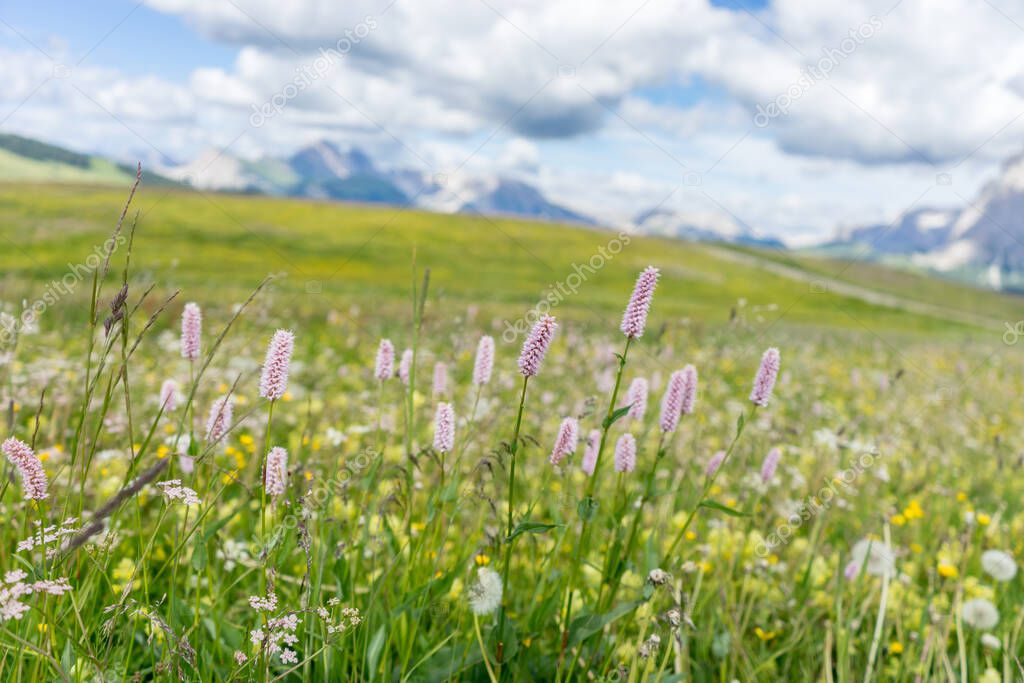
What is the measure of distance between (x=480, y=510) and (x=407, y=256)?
64988 millimetres

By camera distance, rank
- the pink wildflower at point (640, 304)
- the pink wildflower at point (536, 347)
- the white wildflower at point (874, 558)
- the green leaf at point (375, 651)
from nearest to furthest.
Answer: the pink wildflower at point (536, 347), the pink wildflower at point (640, 304), the green leaf at point (375, 651), the white wildflower at point (874, 558)

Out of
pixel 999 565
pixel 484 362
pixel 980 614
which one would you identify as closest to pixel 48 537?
pixel 484 362

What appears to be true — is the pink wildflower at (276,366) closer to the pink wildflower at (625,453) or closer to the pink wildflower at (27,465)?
the pink wildflower at (27,465)

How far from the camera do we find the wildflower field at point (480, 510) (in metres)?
2.07

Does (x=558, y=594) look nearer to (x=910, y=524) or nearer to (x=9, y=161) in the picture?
(x=910, y=524)

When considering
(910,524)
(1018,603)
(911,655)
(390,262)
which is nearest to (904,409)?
(910,524)

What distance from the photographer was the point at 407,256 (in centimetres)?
6719

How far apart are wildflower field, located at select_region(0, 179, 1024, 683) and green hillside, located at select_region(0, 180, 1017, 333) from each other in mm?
15837

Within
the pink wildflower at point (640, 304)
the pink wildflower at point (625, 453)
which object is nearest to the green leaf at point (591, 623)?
the pink wildflower at point (625, 453)

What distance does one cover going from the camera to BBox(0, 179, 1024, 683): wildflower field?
2074 mm

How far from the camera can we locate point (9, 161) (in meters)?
189

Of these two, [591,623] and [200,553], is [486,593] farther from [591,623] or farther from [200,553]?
[200,553]

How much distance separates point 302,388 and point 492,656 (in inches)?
227

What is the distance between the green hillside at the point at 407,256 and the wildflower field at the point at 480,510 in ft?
52.0
